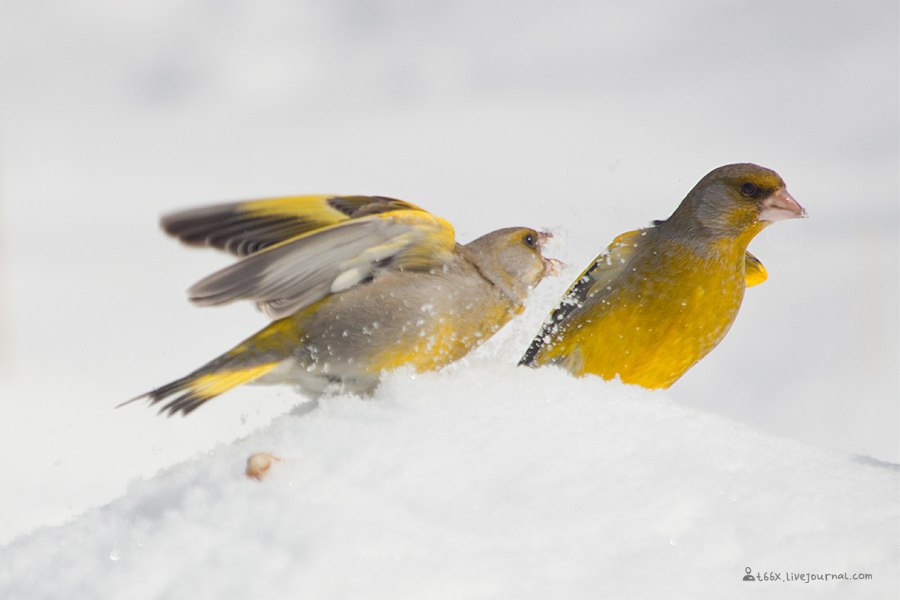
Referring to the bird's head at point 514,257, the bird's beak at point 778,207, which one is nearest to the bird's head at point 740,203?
the bird's beak at point 778,207

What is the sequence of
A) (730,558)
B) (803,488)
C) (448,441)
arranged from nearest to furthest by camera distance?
(730,558) → (803,488) → (448,441)

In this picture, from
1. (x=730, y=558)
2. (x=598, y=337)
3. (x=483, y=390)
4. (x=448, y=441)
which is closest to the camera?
(x=730, y=558)

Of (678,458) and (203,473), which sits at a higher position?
(203,473)

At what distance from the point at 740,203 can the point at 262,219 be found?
6.48 ft

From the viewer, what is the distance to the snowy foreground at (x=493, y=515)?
2.25m

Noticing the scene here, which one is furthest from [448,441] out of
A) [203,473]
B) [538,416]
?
[203,473]

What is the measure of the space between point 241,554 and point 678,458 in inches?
43.4

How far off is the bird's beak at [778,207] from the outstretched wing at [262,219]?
1.63 metres

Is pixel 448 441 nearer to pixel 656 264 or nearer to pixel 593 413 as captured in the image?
pixel 593 413

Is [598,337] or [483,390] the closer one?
[483,390]

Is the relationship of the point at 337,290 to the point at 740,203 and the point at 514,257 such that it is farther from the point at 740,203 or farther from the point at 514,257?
the point at 740,203

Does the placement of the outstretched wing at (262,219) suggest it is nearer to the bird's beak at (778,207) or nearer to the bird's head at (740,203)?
the bird's head at (740,203)

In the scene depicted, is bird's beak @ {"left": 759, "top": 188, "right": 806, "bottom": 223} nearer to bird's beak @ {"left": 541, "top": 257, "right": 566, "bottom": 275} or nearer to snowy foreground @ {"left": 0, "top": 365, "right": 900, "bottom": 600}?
bird's beak @ {"left": 541, "top": 257, "right": 566, "bottom": 275}

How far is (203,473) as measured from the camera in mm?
2789
